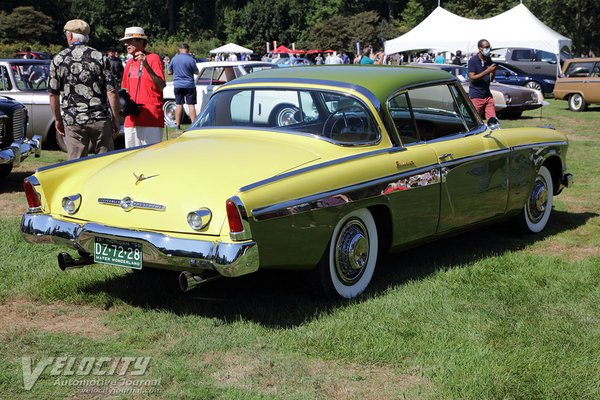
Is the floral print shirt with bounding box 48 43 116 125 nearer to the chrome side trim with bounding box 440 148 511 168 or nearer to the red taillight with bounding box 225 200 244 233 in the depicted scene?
the chrome side trim with bounding box 440 148 511 168

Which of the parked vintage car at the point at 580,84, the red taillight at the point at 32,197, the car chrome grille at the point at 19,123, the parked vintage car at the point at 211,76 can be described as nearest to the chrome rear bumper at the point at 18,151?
→ the car chrome grille at the point at 19,123

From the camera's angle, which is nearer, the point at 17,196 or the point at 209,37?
the point at 17,196

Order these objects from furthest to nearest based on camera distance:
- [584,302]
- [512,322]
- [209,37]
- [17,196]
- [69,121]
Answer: [209,37] < [17,196] < [69,121] < [584,302] < [512,322]

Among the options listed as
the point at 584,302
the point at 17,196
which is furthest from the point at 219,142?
the point at 17,196

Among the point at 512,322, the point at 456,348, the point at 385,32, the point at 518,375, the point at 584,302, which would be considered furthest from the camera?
the point at 385,32

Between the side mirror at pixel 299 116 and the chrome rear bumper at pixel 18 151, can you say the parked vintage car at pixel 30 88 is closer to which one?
the chrome rear bumper at pixel 18 151

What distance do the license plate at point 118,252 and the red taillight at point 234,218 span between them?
0.62 metres

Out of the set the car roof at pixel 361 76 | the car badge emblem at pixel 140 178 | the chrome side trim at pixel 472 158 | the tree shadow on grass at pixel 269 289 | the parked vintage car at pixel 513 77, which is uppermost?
the car roof at pixel 361 76

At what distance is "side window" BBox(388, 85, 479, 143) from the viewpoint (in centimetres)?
610

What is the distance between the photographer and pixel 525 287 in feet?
18.9

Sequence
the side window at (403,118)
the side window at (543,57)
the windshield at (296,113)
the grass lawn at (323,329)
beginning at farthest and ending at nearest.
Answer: the side window at (543,57) → the side window at (403,118) → the windshield at (296,113) → the grass lawn at (323,329)

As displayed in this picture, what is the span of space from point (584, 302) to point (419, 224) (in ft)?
4.01

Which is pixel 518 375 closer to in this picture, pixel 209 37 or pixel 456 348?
pixel 456 348

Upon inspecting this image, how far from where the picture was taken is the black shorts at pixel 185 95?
52.4ft
